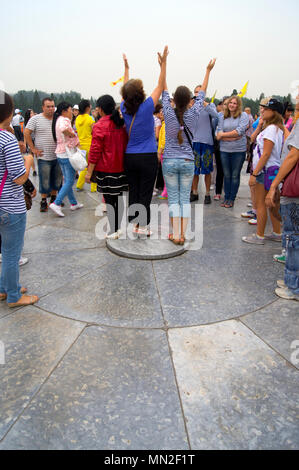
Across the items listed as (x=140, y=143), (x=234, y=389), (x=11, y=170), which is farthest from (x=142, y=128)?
(x=234, y=389)

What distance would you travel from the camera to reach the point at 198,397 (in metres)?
2.21

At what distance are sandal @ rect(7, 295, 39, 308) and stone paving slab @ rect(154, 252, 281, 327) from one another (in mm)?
1276

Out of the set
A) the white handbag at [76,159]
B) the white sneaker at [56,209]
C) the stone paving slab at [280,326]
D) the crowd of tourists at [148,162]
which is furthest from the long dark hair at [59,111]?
the stone paving slab at [280,326]

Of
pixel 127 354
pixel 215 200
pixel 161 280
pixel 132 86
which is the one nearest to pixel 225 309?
pixel 161 280

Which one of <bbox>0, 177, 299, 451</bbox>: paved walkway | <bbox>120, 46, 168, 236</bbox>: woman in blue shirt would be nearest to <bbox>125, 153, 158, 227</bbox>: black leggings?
<bbox>120, 46, 168, 236</bbox>: woman in blue shirt

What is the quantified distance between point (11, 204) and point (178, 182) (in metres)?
2.32

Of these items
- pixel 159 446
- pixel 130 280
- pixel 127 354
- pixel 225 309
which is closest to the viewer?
pixel 159 446

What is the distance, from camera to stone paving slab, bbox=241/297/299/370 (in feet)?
8.77

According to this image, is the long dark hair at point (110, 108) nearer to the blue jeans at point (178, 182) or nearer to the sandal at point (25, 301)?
the blue jeans at point (178, 182)

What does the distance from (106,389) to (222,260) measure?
2.47m

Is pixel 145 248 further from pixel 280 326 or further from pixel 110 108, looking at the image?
pixel 280 326

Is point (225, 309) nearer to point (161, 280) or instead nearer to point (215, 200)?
point (161, 280)

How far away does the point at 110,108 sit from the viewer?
431 cm

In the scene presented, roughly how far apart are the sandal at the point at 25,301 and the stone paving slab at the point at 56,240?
1.29 meters
